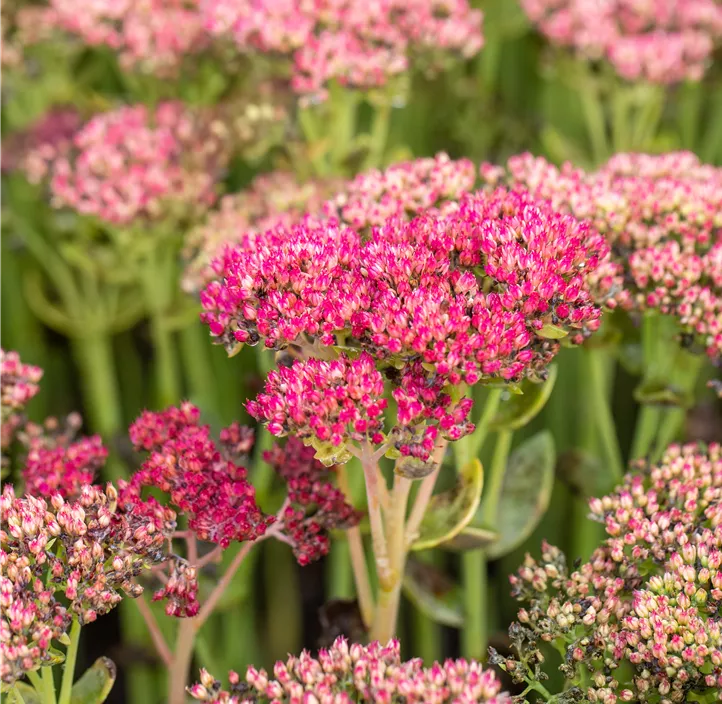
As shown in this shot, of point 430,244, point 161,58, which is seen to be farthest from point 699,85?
point 430,244

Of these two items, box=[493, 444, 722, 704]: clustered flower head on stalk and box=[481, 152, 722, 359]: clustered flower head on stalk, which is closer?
box=[493, 444, 722, 704]: clustered flower head on stalk

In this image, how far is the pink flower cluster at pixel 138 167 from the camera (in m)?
1.86

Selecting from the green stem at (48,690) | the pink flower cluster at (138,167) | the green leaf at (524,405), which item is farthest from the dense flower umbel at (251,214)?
the green stem at (48,690)

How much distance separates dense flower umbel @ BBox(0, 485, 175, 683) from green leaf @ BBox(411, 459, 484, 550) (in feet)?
1.20

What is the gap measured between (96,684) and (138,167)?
3.30 feet

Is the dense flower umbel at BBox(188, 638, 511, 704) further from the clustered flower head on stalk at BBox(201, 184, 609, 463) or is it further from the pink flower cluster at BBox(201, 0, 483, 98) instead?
the pink flower cluster at BBox(201, 0, 483, 98)

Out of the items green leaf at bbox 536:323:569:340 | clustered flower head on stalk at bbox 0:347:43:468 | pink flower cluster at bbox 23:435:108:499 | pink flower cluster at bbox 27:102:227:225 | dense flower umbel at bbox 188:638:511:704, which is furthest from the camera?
pink flower cluster at bbox 27:102:227:225

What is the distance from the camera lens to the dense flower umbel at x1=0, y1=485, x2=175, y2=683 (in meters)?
1.04

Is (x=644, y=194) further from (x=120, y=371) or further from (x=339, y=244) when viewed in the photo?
(x=120, y=371)

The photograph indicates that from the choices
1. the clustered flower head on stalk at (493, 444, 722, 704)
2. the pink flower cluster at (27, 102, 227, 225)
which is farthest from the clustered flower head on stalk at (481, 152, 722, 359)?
the pink flower cluster at (27, 102, 227, 225)

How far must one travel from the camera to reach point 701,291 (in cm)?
136

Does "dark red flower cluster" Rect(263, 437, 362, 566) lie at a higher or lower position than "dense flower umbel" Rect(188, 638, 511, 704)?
higher

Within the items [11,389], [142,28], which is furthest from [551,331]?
[142,28]

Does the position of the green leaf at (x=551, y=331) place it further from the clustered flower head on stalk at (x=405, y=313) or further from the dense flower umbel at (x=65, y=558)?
the dense flower umbel at (x=65, y=558)
